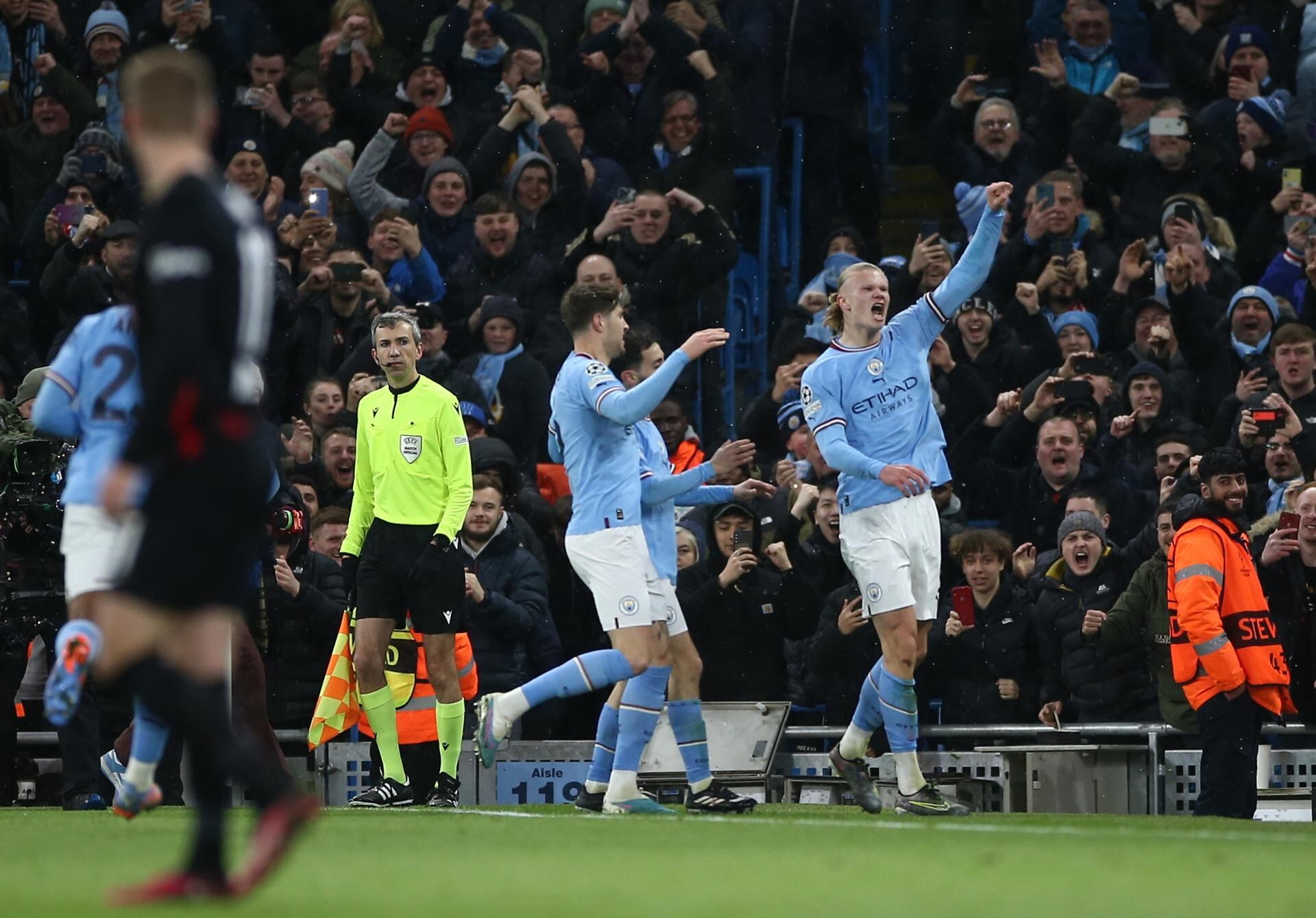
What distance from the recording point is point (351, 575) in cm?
1241

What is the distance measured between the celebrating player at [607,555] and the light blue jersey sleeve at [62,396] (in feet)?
9.05

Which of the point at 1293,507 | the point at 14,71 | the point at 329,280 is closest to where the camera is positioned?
the point at 1293,507

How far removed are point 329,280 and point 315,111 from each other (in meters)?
2.75

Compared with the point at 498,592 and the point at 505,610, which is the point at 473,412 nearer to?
the point at 498,592

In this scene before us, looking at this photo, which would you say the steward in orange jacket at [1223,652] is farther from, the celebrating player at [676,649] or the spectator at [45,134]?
the spectator at [45,134]

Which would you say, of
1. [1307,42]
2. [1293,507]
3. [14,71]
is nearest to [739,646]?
[1293,507]

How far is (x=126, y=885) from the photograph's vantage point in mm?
6348

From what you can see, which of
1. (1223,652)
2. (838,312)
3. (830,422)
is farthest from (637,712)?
(1223,652)

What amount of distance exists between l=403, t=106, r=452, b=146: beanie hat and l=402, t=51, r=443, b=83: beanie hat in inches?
26.8

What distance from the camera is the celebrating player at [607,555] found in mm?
10273

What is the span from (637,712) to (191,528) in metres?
5.19

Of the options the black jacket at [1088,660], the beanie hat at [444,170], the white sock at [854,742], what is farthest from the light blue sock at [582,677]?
the beanie hat at [444,170]

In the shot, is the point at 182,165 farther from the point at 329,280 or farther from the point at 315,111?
the point at 315,111

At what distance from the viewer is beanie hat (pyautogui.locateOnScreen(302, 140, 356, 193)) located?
56.7 ft
